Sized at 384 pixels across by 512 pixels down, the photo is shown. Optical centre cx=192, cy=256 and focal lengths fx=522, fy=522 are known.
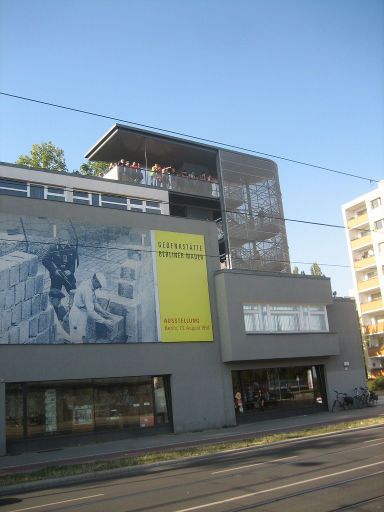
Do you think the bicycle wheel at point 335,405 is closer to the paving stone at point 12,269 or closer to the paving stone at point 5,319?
the paving stone at point 5,319

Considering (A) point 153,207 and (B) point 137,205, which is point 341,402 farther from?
(B) point 137,205

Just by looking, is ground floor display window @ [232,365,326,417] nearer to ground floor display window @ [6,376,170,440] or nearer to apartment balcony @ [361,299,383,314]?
ground floor display window @ [6,376,170,440]

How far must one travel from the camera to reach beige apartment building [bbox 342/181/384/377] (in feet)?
206

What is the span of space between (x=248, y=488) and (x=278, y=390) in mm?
17457

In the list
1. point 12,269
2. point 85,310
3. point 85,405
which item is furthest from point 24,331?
point 85,405

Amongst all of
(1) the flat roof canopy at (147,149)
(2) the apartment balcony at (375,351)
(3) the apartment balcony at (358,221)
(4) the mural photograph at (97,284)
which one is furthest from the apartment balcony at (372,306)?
(4) the mural photograph at (97,284)

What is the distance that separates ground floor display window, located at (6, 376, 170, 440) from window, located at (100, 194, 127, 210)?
903 centimetres

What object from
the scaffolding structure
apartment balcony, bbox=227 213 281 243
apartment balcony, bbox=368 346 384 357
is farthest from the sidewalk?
apartment balcony, bbox=368 346 384 357

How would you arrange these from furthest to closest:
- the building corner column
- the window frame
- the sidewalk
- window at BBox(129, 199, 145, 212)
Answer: window at BBox(129, 199, 145, 212) < the window frame < the building corner column < the sidewalk

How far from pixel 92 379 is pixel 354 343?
16.2 meters

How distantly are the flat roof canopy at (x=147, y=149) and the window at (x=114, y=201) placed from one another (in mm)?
5411

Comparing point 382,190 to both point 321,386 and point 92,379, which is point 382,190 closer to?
point 321,386

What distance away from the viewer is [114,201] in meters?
26.9

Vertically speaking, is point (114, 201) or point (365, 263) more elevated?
point (365, 263)
